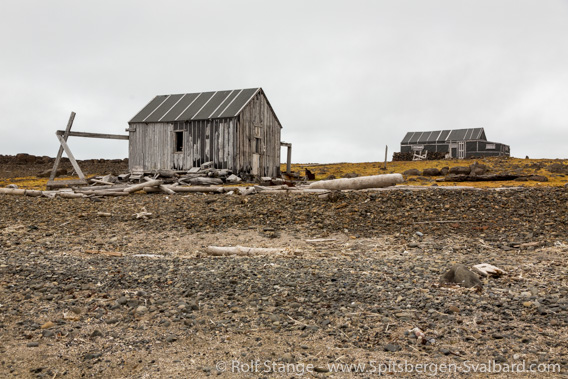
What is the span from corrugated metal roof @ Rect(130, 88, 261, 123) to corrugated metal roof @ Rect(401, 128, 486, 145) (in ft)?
94.3

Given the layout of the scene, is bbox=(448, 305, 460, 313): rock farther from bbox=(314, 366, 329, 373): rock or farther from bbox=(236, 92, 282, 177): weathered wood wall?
bbox=(236, 92, 282, 177): weathered wood wall

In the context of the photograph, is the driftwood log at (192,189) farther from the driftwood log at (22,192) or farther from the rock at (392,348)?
the rock at (392,348)

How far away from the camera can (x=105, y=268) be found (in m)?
8.16

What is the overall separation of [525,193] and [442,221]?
13.7 ft

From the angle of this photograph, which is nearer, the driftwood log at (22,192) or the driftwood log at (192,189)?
the driftwood log at (192,189)

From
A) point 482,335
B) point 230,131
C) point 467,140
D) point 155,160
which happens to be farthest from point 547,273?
point 467,140

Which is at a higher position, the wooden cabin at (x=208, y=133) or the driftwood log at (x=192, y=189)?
the wooden cabin at (x=208, y=133)

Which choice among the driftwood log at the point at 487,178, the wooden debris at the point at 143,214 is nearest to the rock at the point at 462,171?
the driftwood log at the point at 487,178

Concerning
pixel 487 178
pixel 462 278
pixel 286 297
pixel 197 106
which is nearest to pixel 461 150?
pixel 487 178

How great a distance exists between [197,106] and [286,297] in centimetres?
2098

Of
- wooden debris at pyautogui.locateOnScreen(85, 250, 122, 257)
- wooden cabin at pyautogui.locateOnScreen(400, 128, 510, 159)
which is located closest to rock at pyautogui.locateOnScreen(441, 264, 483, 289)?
wooden debris at pyautogui.locateOnScreen(85, 250, 122, 257)

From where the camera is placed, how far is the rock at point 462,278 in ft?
21.9

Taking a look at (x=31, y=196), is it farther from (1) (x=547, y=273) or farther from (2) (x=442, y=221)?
(1) (x=547, y=273)

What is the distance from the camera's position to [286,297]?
6.33 meters
